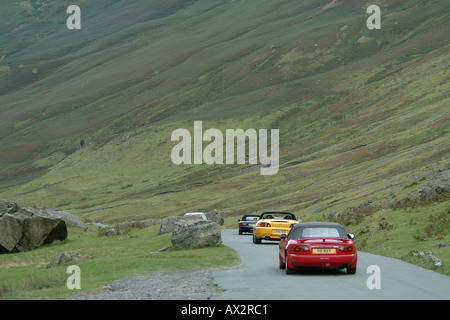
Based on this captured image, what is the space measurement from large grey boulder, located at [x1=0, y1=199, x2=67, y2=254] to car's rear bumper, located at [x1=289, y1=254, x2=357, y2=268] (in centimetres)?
3199

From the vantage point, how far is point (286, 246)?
2162 centimetres

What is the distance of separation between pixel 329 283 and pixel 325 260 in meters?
2.22

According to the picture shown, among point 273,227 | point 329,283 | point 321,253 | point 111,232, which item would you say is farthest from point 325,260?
point 111,232

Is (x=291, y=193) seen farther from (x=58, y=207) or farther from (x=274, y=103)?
(x=274, y=103)

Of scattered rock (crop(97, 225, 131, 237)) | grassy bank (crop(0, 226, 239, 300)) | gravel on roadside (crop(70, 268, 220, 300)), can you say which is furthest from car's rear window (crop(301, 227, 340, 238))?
scattered rock (crop(97, 225, 131, 237))

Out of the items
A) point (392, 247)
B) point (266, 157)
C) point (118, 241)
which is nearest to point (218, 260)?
point (392, 247)

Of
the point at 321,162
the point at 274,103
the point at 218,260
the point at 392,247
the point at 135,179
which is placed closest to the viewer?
the point at 218,260

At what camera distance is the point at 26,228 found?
49062mm

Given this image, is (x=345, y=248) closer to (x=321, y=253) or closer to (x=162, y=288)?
(x=321, y=253)

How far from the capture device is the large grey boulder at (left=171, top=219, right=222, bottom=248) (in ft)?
115

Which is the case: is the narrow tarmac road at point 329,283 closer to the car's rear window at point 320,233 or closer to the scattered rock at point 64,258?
the car's rear window at point 320,233

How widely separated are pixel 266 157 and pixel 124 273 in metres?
128

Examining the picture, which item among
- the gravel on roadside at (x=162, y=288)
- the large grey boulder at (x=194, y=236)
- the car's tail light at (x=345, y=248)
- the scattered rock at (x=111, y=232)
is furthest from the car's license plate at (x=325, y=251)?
the scattered rock at (x=111, y=232)

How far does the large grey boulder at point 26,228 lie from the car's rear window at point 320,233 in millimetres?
31436
